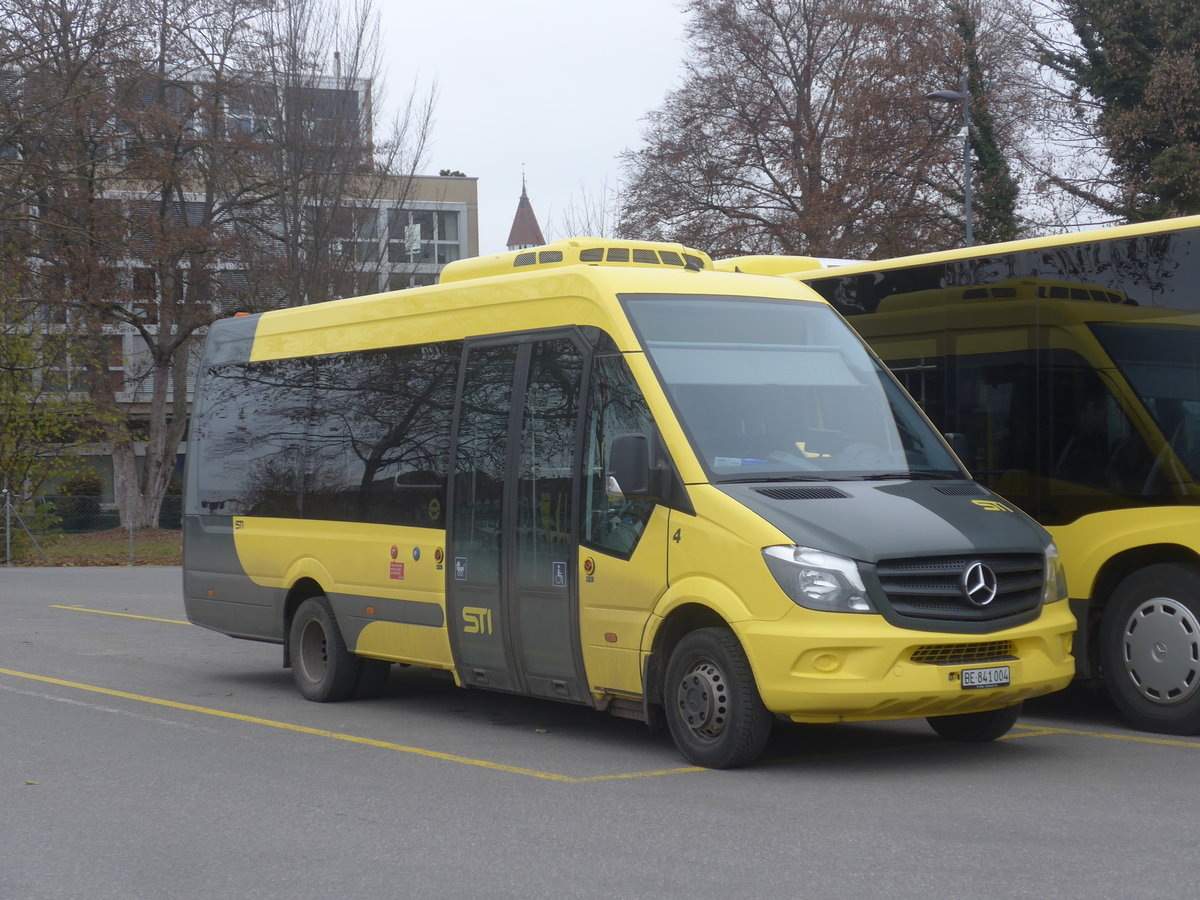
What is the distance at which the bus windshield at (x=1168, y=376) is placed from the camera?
908 centimetres

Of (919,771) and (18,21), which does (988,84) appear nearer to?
(18,21)

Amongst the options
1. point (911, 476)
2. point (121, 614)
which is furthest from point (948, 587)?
point (121, 614)

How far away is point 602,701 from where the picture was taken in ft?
29.2

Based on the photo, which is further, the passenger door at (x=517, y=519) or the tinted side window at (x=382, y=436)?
the tinted side window at (x=382, y=436)

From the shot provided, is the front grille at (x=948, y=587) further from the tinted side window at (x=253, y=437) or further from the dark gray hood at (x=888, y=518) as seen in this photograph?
the tinted side window at (x=253, y=437)

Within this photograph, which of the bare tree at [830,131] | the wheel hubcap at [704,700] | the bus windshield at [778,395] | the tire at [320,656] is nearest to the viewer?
the wheel hubcap at [704,700]

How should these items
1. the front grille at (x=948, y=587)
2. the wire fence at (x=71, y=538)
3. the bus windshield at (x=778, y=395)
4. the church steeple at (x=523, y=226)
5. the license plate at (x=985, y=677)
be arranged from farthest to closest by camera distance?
the church steeple at (x=523, y=226) < the wire fence at (x=71, y=538) < the bus windshield at (x=778, y=395) < the license plate at (x=985, y=677) < the front grille at (x=948, y=587)

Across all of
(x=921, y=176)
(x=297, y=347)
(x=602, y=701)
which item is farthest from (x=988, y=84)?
(x=602, y=701)

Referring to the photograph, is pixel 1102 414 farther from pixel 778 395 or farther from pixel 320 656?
pixel 320 656

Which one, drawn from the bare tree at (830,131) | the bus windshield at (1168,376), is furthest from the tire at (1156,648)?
the bare tree at (830,131)

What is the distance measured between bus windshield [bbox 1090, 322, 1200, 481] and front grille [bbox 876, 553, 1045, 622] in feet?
5.26

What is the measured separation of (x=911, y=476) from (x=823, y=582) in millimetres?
1347

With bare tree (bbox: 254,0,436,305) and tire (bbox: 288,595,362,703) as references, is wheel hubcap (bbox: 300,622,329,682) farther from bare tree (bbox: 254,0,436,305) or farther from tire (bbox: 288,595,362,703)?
bare tree (bbox: 254,0,436,305)

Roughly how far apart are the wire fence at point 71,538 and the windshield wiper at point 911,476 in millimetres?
24690
